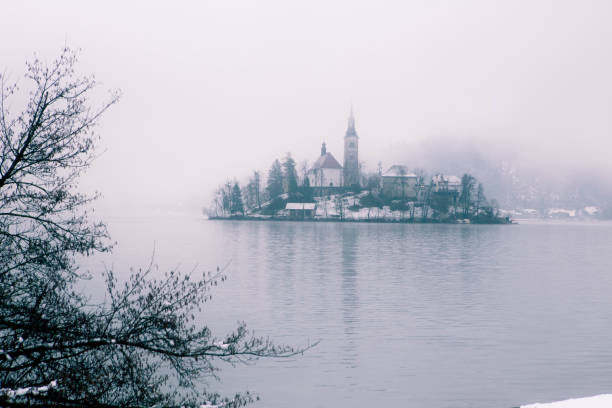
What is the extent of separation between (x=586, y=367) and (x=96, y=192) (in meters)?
15.6

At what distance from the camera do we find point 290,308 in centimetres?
2914

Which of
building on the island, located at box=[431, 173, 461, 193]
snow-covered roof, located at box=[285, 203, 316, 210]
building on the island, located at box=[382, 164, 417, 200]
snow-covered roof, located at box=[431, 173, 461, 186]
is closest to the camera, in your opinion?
snow-covered roof, located at box=[285, 203, 316, 210]

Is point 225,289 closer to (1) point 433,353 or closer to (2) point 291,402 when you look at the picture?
(1) point 433,353

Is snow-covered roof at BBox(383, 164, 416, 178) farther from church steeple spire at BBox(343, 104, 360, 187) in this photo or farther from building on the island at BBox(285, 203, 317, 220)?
building on the island at BBox(285, 203, 317, 220)

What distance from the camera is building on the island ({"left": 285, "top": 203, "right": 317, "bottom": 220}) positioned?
167 m

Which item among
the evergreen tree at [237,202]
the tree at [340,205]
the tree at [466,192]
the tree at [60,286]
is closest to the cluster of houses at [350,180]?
the tree at [340,205]

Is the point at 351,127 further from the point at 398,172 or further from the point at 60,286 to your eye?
the point at 60,286

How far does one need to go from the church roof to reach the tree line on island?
736 centimetres

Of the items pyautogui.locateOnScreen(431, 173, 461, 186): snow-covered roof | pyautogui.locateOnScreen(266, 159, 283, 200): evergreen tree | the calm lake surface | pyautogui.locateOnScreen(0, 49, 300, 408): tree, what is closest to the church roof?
pyautogui.locateOnScreen(266, 159, 283, 200): evergreen tree

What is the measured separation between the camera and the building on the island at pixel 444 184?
574 ft

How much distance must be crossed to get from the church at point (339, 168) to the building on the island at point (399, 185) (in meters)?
9.16

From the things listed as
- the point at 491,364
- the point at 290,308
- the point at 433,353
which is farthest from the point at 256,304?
the point at 491,364

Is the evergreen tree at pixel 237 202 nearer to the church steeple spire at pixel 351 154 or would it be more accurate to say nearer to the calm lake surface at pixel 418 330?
the church steeple spire at pixel 351 154

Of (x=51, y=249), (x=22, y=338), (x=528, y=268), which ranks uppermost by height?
(x=51, y=249)
